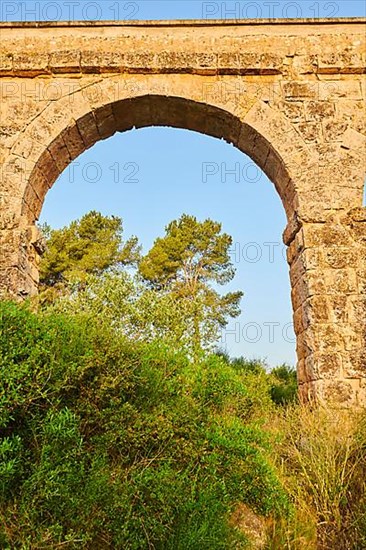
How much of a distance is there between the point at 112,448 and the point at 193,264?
1710 cm

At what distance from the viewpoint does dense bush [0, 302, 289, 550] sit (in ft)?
7.79

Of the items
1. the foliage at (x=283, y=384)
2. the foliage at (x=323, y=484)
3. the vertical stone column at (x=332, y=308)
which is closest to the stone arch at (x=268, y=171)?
the vertical stone column at (x=332, y=308)

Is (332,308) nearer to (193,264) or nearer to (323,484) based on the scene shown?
(323,484)

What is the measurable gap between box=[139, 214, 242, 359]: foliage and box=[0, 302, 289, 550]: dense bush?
15.3 metres

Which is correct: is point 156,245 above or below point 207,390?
above

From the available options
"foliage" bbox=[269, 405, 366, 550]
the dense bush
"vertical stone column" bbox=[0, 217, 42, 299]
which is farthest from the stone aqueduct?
the dense bush

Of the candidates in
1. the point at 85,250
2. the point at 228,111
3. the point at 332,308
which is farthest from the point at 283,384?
the point at 85,250

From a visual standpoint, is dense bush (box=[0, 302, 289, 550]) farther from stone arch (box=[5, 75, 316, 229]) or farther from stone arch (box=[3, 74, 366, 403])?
stone arch (box=[5, 75, 316, 229])

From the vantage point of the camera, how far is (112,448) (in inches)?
105

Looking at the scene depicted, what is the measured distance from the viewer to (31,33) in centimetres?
594

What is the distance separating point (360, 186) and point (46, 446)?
4.34 metres

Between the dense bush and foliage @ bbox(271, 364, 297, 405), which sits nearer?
the dense bush

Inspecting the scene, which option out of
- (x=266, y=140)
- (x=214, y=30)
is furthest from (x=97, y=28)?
(x=266, y=140)

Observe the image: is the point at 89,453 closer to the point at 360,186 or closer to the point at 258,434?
the point at 258,434
